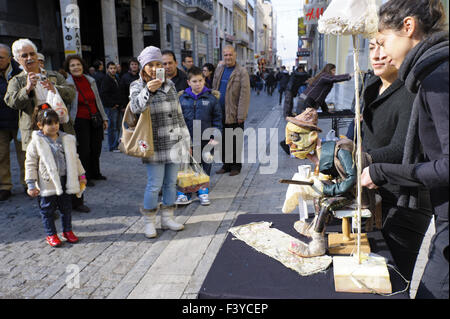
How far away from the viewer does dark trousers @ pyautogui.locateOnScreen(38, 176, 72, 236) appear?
3.99 meters

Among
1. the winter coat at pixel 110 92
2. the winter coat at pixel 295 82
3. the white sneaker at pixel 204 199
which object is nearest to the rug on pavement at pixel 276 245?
the white sneaker at pixel 204 199

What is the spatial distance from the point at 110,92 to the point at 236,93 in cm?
349

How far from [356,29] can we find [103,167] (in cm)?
663

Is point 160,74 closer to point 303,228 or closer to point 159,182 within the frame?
point 159,182

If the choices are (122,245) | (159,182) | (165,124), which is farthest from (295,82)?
(122,245)

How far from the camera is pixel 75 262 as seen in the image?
375cm

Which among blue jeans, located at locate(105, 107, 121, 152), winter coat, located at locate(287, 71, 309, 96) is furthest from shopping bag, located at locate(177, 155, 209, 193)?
winter coat, located at locate(287, 71, 309, 96)

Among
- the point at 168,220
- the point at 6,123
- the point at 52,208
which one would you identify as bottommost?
the point at 168,220

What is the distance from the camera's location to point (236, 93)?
640cm

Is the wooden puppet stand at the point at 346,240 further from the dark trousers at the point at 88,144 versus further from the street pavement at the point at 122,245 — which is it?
the dark trousers at the point at 88,144

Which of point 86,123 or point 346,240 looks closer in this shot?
point 346,240

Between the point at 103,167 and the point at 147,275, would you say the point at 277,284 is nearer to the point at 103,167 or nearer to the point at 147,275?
the point at 147,275

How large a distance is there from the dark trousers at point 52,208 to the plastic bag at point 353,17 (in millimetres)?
3369

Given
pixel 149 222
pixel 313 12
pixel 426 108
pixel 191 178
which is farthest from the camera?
pixel 313 12
